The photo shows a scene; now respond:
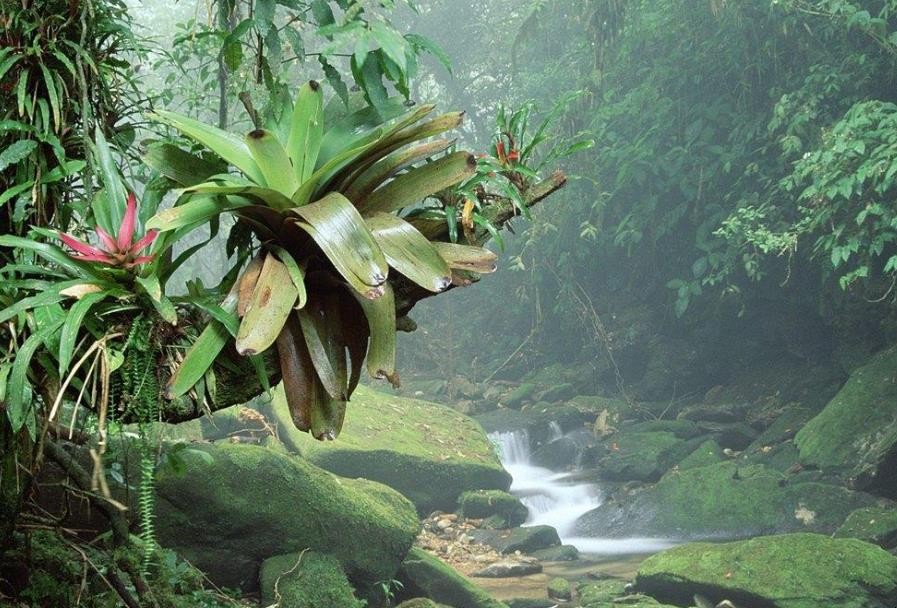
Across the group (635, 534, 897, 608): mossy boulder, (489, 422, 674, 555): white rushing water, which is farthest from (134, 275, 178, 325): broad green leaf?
(489, 422, 674, 555): white rushing water

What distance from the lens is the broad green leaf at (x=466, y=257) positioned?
6.31ft

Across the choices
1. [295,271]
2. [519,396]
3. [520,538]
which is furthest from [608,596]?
[519,396]

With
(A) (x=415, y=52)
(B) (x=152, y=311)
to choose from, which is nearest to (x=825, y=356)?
(A) (x=415, y=52)

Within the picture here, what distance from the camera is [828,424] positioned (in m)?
8.79

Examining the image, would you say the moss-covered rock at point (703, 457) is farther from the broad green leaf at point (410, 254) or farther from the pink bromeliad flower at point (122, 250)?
the pink bromeliad flower at point (122, 250)

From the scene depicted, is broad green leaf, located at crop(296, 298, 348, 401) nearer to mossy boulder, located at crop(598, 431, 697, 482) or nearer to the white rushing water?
the white rushing water

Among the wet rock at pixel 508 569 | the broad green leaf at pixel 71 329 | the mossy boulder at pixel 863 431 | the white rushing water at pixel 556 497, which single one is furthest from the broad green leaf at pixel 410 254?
the mossy boulder at pixel 863 431

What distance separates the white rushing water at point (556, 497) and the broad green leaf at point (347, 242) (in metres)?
7.19

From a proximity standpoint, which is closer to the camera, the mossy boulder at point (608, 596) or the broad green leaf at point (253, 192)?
the broad green leaf at point (253, 192)

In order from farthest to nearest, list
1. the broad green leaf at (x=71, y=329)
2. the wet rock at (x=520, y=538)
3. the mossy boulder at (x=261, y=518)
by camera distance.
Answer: the wet rock at (x=520, y=538) → the mossy boulder at (x=261, y=518) → the broad green leaf at (x=71, y=329)

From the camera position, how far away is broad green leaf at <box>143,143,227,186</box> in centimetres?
188

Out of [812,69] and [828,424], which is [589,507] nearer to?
[828,424]

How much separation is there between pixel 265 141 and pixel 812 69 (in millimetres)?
8931

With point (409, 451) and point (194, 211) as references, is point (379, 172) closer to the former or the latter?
point (194, 211)
